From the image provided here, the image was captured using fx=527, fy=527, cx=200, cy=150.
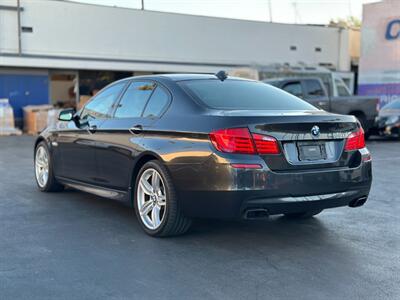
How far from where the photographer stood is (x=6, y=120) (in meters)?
19.8

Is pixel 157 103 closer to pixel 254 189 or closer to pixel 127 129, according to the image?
pixel 127 129

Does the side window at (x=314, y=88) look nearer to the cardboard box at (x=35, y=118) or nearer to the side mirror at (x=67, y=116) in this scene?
the side mirror at (x=67, y=116)

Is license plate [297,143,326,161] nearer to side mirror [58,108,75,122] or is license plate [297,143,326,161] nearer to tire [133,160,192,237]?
tire [133,160,192,237]

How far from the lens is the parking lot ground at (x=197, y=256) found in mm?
3744

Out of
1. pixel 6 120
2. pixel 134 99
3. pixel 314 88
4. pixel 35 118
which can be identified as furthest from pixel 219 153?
pixel 35 118

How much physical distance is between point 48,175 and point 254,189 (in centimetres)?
380

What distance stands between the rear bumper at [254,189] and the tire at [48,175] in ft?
9.62

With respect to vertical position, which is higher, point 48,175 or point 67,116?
point 67,116

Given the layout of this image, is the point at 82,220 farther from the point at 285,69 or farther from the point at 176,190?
the point at 285,69

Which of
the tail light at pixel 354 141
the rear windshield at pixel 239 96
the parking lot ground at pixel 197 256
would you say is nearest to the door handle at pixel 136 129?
the rear windshield at pixel 239 96

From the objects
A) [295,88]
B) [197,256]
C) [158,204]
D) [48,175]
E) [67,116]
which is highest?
[295,88]

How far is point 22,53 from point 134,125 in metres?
17.6

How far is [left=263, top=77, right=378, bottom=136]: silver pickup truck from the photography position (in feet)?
49.1

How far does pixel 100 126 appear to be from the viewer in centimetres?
597
